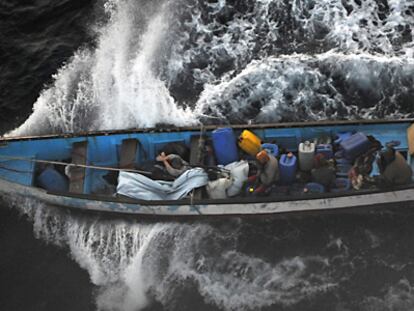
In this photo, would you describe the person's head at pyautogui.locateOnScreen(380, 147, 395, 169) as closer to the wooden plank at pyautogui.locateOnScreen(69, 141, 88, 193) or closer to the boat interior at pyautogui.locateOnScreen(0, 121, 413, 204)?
the boat interior at pyautogui.locateOnScreen(0, 121, 413, 204)

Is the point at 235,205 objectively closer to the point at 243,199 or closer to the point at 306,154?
the point at 243,199

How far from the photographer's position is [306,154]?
9.68 meters

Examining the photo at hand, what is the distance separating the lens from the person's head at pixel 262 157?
923 centimetres

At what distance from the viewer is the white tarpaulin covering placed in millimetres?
Answer: 9984

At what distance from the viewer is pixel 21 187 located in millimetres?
10789

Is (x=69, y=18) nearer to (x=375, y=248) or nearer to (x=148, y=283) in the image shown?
(x=148, y=283)

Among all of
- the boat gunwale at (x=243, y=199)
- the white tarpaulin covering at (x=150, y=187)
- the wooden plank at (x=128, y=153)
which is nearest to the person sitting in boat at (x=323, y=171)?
the boat gunwale at (x=243, y=199)

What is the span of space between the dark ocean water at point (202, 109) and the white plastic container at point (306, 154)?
1656 mm

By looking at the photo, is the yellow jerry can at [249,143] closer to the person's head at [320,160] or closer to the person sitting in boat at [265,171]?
the person sitting in boat at [265,171]

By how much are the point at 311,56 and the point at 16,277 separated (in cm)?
897

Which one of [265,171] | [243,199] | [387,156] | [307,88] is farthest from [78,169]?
[387,156]

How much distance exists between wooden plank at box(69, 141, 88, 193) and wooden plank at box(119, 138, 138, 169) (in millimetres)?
844

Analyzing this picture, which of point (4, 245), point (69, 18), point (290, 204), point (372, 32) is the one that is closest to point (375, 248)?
point (290, 204)

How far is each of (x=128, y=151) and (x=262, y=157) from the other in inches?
121
